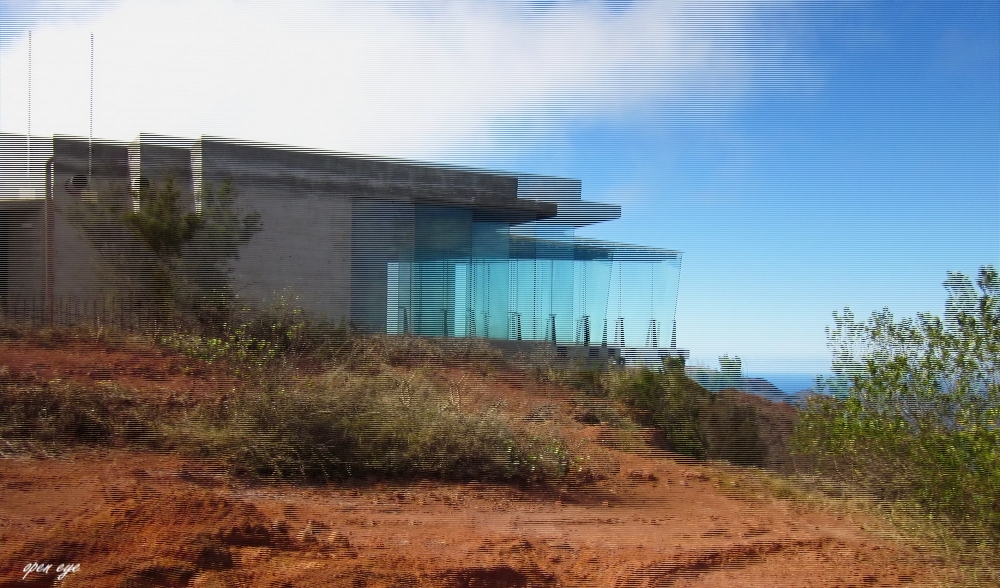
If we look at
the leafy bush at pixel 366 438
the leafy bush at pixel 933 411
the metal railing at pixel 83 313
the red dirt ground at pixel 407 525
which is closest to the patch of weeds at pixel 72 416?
the red dirt ground at pixel 407 525

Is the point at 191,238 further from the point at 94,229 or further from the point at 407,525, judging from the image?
the point at 407,525

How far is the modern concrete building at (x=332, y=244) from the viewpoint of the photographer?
16.1ft

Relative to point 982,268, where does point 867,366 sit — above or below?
below

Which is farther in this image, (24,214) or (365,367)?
(24,214)

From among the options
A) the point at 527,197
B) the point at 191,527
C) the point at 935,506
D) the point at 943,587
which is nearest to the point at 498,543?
the point at 191,527

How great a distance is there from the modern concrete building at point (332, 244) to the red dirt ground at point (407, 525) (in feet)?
1.67

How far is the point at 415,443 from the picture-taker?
4.28m

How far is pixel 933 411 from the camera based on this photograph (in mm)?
3195

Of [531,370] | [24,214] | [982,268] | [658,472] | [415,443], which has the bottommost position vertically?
[658,472]

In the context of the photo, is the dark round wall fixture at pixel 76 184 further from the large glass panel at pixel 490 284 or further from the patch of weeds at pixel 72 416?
the large glass panel at pixel 490 284

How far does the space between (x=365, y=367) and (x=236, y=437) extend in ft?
3.23

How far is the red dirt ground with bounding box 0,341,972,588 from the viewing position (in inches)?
95.9

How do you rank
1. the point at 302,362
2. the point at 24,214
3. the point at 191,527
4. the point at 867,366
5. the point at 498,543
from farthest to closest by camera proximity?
the point at 24,214 → the point at 302,362 → the point at 867,366 → the point at 498,543 → the point at 191,527

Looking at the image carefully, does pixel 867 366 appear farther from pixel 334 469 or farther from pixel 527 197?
pixel 334 469
